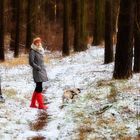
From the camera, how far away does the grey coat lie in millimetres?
14492

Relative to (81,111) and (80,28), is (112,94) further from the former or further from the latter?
(80,28)

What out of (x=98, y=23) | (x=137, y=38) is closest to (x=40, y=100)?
(x=137, y=38)

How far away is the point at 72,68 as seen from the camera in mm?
23625

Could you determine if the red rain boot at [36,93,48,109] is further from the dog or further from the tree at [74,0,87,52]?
the tree at [74,0,87,52]

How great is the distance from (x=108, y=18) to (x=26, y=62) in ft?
23.3

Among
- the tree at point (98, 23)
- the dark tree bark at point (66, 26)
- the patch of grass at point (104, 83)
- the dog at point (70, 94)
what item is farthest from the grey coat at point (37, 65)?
the tree at point (98, 23)

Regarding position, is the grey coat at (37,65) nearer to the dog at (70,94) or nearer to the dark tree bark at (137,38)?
the dog at (70,94)

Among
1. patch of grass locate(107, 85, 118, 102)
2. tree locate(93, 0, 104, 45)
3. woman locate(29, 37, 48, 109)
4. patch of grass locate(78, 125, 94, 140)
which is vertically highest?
woman locate(29, 37, 48, 109)

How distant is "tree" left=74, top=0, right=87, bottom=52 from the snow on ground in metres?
13.3

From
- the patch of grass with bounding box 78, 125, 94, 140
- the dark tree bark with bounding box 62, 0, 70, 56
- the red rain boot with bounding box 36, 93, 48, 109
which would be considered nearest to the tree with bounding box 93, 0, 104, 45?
the dark tree bark with bounding box 62, 0, 70, 56

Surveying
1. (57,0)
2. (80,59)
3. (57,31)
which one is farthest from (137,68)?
(57,0)

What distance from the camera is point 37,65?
14.6 metres

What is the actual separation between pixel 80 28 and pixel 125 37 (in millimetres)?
17879

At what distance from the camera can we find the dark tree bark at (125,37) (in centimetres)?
1586
